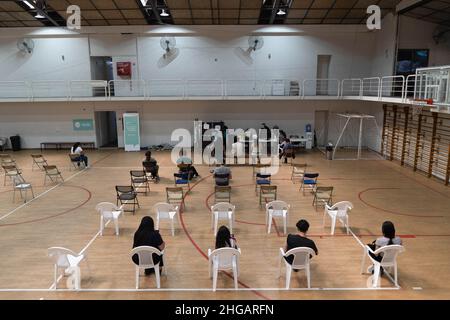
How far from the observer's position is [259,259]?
7812mm

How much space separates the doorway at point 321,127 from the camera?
22859 millimetres

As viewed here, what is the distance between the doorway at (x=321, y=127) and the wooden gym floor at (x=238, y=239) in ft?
25.3

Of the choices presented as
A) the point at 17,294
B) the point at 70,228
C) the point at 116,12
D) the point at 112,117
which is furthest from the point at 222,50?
the point at 17,294

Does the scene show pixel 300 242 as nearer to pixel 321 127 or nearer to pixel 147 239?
pixel 147 239

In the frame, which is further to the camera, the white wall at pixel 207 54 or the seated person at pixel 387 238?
the white wall at pixel 207 54

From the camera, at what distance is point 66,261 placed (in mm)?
6781

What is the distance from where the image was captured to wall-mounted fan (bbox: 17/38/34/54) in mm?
21172

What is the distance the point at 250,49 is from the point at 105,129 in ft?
36.7

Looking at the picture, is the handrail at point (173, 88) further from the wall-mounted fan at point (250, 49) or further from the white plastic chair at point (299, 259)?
the white plastic chair at point (299, 259)

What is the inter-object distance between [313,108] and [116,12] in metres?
12.8

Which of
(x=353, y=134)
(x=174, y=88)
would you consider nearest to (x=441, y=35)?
(x=353, y=134)

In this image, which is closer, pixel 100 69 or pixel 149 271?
pixel 149 271

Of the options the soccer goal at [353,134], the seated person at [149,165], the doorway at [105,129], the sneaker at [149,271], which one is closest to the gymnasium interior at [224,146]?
the sneaker at [149,271]
